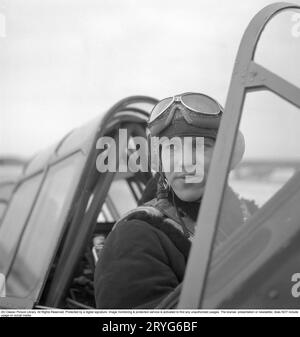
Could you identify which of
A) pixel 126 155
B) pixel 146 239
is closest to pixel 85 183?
pixel 126 155

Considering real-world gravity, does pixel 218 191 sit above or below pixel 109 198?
above

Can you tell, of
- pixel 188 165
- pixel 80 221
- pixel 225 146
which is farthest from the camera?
pixel 80 221

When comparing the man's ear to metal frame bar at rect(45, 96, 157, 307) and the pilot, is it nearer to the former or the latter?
the pilot

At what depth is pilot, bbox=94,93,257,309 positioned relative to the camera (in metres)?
1.67

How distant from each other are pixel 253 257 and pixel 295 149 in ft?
1.18

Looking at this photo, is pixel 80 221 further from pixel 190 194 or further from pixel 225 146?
pixel 225 146

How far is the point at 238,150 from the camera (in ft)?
4.97

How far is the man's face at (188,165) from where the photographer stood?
184 centimetres

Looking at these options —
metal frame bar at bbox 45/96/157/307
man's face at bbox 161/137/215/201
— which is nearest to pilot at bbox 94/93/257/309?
man's face at bbox 161/137/215/201

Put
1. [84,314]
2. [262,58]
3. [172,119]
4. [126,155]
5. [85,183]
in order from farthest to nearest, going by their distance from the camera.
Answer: [126,155], [85,183], [172,119], [84,314], [262,58]

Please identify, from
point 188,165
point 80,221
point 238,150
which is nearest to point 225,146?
point 238,150

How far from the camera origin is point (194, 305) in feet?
4.46

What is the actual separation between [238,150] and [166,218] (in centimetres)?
43

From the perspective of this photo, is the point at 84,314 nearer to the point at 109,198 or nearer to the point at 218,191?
the point at 218,191
